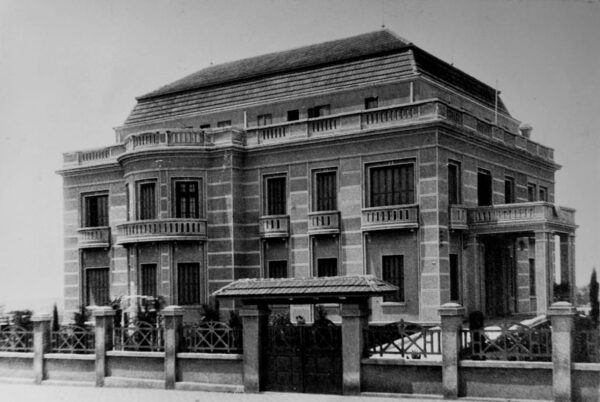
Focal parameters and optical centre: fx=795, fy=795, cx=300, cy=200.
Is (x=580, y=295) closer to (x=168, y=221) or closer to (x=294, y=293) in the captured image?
(x=168, y=221)

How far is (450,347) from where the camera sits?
16969 millimetres

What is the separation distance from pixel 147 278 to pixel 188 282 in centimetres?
182

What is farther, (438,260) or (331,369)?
(438,260)

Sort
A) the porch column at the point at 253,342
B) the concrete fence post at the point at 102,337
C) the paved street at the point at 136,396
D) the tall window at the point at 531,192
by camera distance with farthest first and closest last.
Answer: the tall window at the point at 531,192
the concrete fence post at the point at 102,337
the porch column at the point at 253,342
the paved street at the point at 136,396

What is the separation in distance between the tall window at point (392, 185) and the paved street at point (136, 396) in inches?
463

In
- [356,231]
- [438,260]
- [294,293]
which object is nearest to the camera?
[294,293]

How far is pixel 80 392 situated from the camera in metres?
20.2

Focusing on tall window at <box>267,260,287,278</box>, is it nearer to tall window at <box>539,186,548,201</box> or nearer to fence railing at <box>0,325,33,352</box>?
fence railing at <box>0,325,33,352</box>

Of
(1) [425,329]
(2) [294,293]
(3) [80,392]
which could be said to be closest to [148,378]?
(3) [80,392]

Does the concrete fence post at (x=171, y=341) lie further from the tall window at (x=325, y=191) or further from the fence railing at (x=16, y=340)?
the tall window at (x=325, y=191)

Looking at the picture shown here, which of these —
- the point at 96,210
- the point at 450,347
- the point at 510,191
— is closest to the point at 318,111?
the point at 510,191

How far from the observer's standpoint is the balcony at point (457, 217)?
28109 millimetres

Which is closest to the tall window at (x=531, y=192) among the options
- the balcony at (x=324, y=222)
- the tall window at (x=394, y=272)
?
the tall window at (x=394, y=272)

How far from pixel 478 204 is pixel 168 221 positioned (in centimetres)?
1203
